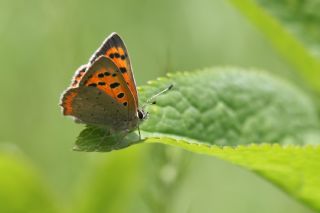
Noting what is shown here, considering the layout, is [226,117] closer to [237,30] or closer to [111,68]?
[111,68]

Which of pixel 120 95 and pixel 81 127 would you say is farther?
pixel 81 127

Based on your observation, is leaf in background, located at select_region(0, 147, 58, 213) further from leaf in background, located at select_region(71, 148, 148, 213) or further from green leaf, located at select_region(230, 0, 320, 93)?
green leaf, located at select_region(230, 0, 320, 93)

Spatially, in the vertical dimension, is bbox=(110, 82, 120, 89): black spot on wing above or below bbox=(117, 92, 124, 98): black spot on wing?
above

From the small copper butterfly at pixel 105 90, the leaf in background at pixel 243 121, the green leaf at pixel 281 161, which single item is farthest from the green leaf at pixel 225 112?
the green leaf at pixel 281 161

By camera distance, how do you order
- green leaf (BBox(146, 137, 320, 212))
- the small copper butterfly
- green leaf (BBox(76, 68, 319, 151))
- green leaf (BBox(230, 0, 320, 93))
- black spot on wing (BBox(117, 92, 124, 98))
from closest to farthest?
1. green leaf (BBox(146, 137, 320, 212))
2. green leaf (BBox(76, 68, 319, 151))
3. the small copper butterfly
4. black spot on wing (BBox(117, 92, 124, 98))
5. green leaf (BBox(230, 0, 320, 93))

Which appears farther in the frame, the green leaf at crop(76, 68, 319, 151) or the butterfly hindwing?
the butterfly hindwing

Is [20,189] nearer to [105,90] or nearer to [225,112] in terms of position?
[105,90]

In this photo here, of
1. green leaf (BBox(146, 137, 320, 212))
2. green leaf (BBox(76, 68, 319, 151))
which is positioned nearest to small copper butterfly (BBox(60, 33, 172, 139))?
green leaf (BBox(76, 68, 319, 151))

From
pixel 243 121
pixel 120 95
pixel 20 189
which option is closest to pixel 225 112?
pixel 243 121
